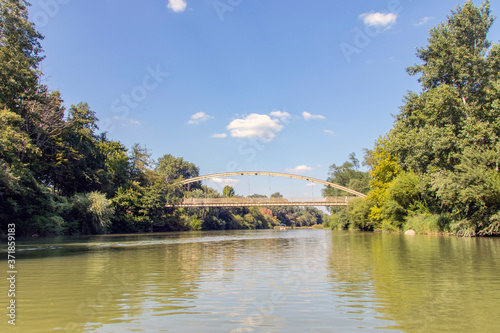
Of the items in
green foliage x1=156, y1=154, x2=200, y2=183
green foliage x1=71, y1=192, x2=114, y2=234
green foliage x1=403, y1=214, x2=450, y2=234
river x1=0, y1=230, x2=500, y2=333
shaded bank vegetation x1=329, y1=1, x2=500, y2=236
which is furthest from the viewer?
green foliage x1=156, y1=154, x2=200, y2=183

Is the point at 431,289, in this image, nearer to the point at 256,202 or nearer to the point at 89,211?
the point at 89,211

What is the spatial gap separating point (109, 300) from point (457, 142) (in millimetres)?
24341

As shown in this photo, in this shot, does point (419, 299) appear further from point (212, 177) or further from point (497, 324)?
point (212, 177)

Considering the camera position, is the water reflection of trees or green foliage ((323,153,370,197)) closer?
the water reflection of trees

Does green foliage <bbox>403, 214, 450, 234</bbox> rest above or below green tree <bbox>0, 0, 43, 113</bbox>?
below

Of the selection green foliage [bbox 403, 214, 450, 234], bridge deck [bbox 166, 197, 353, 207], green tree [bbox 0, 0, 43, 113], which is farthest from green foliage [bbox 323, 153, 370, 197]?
green tree [bbox 0, 0, 43, 113]

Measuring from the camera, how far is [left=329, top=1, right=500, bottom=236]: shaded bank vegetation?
22.4 meters


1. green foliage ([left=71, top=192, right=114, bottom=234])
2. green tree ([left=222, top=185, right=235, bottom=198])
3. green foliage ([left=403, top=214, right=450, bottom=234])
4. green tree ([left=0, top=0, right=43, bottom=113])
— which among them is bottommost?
green foliage ([left=403, top=214, right=450, bottom=234])

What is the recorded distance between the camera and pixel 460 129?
2580 centimetres

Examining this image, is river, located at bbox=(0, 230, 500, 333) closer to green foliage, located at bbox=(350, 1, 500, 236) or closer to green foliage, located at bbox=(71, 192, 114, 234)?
green foliage, located at bbox=(350, 1, 500, 236)

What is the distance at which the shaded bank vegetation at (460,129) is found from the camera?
73.5 ft

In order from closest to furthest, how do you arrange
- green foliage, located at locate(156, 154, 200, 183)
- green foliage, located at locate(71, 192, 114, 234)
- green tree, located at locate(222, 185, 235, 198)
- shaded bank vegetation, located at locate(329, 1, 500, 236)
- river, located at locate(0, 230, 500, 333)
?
river, located at locate(0, 230, 500, 333) < shaded bank vegetation, located at locate(329, 1, 500, 236) < green foliage, located at locate(71, 192, 114, 234) < green tree, located at locate(222, 185, 235, 198) < green foliage, located at locate(156, 154, 200, 183)

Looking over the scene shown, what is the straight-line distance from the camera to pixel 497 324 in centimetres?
476

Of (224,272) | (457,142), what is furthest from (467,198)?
(224,272)
